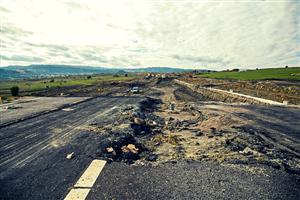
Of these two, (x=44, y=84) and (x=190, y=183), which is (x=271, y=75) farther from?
(x=44, y=84)

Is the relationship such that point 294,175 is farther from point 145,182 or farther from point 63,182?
point 63,182

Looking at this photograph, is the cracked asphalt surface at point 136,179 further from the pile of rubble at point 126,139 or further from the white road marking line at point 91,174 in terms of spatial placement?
the pile of rubble at point 126,139

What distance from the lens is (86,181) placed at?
7266 millimetres

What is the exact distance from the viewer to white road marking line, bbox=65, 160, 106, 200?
6.36m

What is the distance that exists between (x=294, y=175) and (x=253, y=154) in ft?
6.80

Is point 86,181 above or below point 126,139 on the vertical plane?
above

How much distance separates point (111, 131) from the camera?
563 inches

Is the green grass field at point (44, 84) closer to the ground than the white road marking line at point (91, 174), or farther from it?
closer to the ground

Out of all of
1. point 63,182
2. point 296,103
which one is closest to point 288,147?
point 63,182

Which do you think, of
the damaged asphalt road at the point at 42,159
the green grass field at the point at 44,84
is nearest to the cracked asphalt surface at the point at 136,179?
the damaged asphalt road at the point at 42,159

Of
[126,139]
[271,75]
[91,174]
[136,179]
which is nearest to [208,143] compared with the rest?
[126,139]

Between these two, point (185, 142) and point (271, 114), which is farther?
point (271, 114)

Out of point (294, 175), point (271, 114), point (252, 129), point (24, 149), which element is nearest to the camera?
point (294, 175)

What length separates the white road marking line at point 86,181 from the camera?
6359mm
